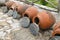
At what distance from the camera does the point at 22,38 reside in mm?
3527

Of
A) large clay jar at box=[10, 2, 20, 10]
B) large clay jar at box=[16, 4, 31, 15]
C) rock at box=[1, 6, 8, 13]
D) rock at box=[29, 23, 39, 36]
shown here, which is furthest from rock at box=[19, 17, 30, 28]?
rock at box=[1, 6, 8, 13]

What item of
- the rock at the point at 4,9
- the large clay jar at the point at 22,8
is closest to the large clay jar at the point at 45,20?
the large clay jar at the point at 22,8

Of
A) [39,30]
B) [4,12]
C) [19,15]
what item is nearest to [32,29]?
[39,30]

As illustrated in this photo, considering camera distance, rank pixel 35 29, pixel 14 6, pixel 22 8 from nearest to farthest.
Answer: pixel 35 29, pixel 22 8, pixel 14 6

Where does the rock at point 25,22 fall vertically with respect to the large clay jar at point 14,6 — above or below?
below

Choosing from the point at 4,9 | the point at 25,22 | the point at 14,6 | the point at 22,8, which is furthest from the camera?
the point at 4,9

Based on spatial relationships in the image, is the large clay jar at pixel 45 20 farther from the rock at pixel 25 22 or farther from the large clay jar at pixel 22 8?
the large clay jar at pixel 22 8

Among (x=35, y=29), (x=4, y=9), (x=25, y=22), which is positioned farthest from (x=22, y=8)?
(x=35, y=29)

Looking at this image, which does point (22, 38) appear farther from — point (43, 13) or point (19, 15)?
point (19, 15)

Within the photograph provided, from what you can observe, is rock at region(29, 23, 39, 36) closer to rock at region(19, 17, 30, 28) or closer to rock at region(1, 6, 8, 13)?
rock at region(19, 17, 30, 28)

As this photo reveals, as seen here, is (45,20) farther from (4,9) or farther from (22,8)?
(4,9)

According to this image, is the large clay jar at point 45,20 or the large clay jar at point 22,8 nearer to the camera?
the large clay jar at point 45,20

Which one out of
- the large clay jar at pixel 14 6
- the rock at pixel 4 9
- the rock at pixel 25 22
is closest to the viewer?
the rock at pixel 25 22

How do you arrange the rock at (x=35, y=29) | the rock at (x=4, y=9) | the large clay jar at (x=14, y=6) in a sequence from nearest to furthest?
the rock at (x=35, y=29) → the large clay jar at (x=14, y=6) → the rock at (x=4, y=9)
